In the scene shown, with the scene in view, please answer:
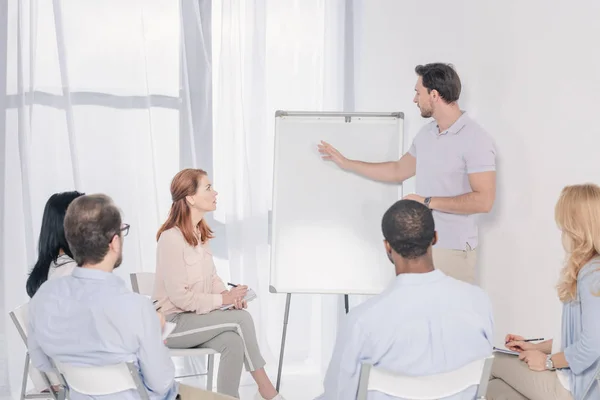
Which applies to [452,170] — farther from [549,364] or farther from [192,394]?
[192,394]

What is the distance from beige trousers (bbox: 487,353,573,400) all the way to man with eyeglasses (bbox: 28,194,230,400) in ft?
3.66

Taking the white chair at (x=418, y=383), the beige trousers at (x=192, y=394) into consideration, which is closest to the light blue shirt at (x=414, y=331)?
the white chair at (x=418, y=383)

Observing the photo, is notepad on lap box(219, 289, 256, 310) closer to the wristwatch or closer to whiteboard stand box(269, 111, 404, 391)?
whiteboard stand box(269, 111, 404, 391)

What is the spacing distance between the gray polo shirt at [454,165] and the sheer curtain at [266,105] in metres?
1.26

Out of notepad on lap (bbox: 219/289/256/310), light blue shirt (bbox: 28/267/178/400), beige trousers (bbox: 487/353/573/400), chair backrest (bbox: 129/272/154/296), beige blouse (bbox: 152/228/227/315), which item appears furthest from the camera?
chair backrest (bbox: 129/272/154/296)

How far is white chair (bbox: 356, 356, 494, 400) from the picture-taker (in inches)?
79.7

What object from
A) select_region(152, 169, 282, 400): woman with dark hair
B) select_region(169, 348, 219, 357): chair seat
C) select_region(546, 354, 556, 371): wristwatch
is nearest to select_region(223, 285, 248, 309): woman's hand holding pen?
select_region(152, 169, 282, 400): woman with dark hair

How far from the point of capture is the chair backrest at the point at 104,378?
2213 millimetres

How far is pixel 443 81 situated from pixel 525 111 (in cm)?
40

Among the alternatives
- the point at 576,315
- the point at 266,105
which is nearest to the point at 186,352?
the point at 576,315

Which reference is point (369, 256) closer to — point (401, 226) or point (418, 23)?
point (418, 23)

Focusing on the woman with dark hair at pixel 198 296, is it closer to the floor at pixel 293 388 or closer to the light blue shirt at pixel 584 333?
the floor at pixel 293 388

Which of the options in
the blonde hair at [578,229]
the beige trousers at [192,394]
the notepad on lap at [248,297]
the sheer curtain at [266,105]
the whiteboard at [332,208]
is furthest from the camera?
the sheer curtain at [266,105]

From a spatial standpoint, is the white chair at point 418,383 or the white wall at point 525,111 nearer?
the white chair at point 418,383
